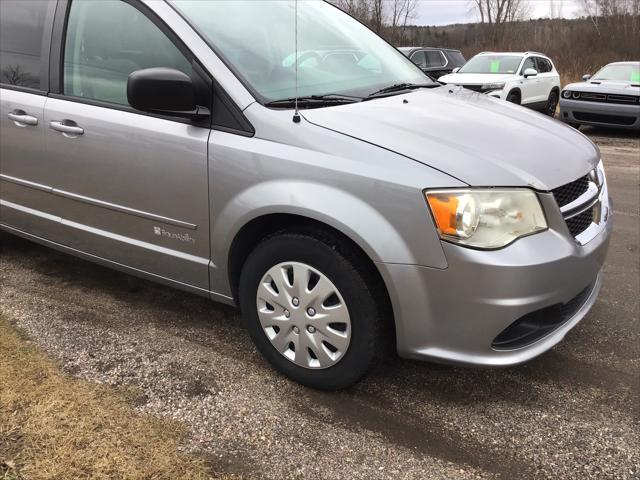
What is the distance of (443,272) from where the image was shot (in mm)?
2180

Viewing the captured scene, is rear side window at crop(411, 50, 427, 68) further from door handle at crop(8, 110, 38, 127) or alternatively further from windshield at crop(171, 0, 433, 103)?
door handle at crop(8, 110, 38, 127)

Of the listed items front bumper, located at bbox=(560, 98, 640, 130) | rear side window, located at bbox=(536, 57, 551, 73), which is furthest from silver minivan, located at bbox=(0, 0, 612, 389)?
rear side window, located at bbox=(536, 57, 551, 73)

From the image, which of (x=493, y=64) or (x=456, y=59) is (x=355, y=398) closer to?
(x=493, y=64)

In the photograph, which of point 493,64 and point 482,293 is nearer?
point 482,293

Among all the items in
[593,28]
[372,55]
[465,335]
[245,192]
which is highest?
[593,28]

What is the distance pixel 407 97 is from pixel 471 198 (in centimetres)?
100

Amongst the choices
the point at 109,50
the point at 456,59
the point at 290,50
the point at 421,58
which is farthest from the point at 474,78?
the point at 109,50

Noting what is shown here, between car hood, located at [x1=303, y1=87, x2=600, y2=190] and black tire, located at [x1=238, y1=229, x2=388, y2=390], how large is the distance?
0.46 m

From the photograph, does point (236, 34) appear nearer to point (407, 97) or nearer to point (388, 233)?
point (407, 97)

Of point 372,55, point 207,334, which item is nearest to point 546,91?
point 372,55

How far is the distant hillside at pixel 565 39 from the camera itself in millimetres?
24188

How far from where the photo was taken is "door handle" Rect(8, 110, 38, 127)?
3.26m

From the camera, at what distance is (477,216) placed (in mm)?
2154

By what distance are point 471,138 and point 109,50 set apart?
1899 mm
